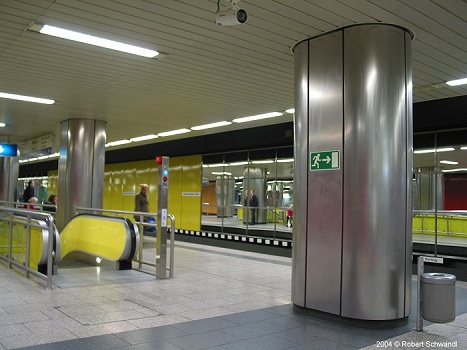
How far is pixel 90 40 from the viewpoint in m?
5.73

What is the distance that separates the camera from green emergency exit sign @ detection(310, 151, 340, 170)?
527 cm

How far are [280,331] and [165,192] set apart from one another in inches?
143

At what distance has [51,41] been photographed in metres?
5.79

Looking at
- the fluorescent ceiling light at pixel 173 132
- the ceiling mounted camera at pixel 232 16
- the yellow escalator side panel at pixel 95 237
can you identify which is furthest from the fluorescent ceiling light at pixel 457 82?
the fluorescent ceiling light at pixel 173 132

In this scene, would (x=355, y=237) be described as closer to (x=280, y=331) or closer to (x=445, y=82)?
(x=280, y=331)

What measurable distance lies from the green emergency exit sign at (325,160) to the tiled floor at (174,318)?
1.78 metres

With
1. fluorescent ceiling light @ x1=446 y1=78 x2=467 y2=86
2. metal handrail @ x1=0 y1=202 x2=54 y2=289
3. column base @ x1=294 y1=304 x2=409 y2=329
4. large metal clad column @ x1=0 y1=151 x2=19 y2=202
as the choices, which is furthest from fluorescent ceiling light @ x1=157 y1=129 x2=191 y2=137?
column base @ x1=294 y1=304 x2=409 y2=329

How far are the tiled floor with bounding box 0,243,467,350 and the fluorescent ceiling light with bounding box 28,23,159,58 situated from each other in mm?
3293

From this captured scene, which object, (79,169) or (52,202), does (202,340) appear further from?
(52,202)

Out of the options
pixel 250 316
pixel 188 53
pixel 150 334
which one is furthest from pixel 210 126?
pixel 150 334

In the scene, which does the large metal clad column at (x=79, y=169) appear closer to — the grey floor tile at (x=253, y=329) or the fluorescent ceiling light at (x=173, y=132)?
the fluorescent ceiling light at (x=173, y=132)

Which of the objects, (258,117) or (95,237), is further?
(258,117)

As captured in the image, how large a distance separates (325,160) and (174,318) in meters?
2.52

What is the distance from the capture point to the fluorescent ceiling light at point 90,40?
5367 mm
